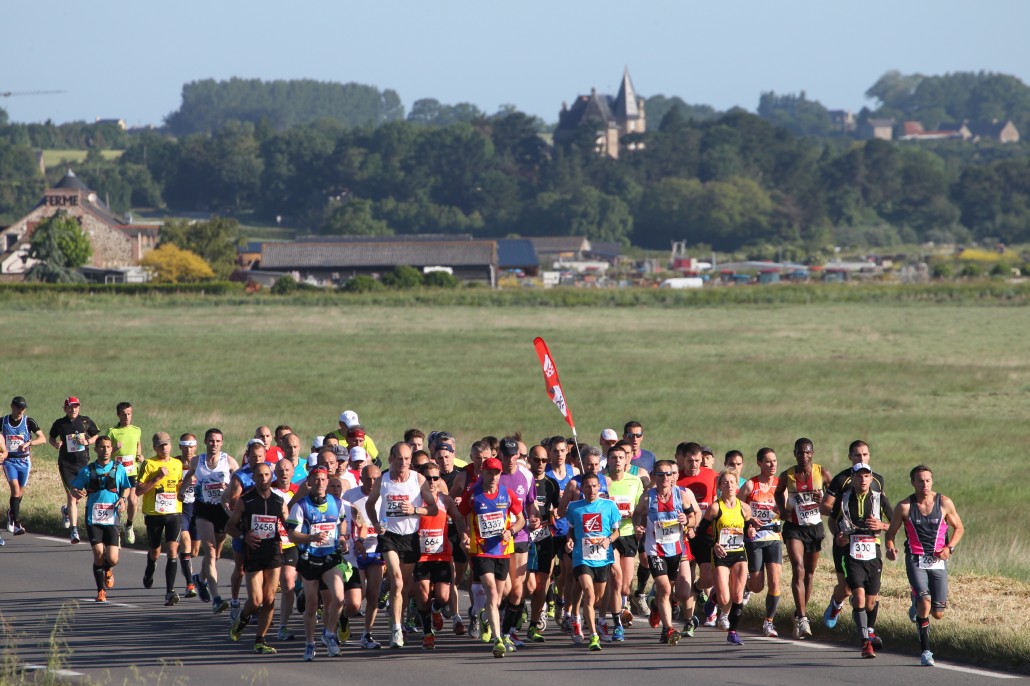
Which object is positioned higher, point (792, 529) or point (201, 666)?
point (792, 529)

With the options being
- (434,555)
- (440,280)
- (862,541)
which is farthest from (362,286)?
(862,541)

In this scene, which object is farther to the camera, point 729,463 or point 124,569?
point 124,569

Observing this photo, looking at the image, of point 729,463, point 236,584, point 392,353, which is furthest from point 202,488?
point 392,353

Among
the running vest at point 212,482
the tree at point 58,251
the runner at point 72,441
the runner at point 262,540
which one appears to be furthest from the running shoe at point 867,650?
the tree at point 58,251

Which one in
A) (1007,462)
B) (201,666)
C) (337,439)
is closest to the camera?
(201,666)

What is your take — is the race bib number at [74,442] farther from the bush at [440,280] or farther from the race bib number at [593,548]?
the bush at [440,280]

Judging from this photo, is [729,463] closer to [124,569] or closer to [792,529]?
[792,529]

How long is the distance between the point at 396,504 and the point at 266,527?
1.16 meters

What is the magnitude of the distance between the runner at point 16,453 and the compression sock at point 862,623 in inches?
460

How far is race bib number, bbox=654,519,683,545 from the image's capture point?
1294cm

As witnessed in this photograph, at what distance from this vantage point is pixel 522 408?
37.1 metres

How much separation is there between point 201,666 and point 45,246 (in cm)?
9416

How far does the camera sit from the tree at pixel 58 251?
99.4 m

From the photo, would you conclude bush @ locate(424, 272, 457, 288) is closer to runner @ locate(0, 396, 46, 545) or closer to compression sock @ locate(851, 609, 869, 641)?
runner @ locate(0, 396, 46, 545)
